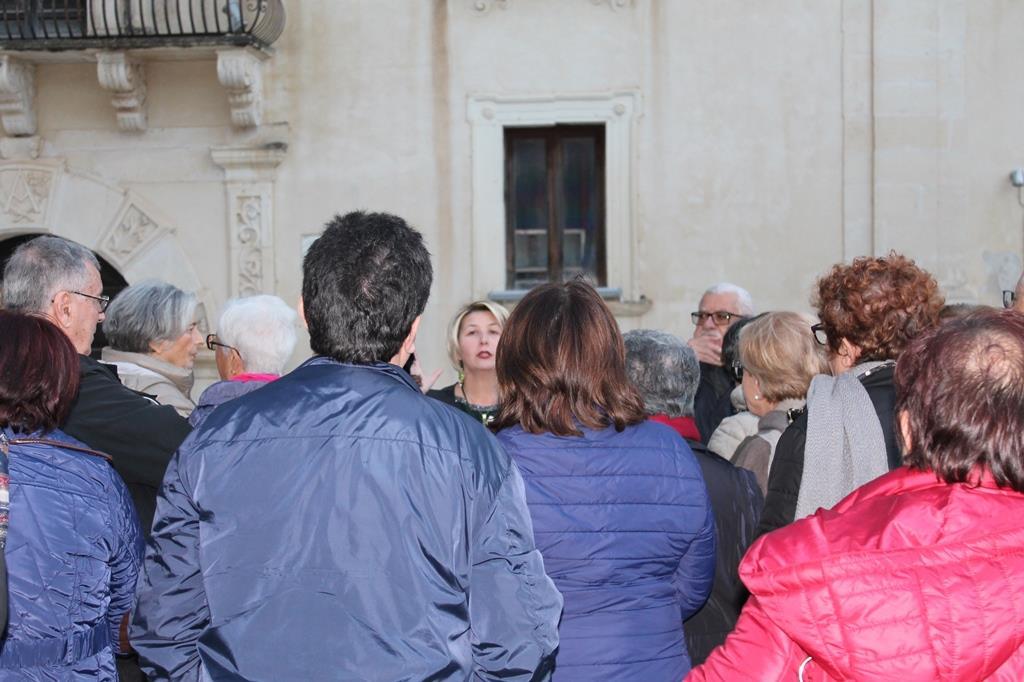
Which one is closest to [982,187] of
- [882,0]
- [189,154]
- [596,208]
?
[882,0]

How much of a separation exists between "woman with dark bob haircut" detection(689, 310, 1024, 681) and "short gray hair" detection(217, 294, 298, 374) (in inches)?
95.2

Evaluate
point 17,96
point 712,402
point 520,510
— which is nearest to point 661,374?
point 520,510

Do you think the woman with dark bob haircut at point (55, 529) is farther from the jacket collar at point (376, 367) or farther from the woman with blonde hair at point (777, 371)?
the woman with blonde hair at point (777, 371)

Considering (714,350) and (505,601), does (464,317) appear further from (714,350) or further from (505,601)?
(505,601)

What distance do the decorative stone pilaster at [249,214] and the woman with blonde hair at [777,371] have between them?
530 cm

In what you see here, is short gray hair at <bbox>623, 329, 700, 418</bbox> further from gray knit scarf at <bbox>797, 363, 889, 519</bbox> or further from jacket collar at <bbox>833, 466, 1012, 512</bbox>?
jacket collar at <bbox>833, 466, 1012, 512</bbox>

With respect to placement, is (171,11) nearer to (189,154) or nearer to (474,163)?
(189,154)

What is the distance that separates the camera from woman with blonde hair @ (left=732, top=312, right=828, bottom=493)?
4.16 meters

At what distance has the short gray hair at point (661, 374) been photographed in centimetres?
368

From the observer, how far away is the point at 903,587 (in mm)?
2102

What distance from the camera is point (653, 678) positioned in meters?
2.99

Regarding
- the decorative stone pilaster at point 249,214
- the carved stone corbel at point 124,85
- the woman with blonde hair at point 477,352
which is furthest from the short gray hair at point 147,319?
the carved stone corbel at point 124,85

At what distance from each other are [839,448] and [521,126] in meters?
6.13

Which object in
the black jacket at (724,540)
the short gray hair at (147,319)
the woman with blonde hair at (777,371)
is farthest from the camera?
the short gray hair at (147,319)
